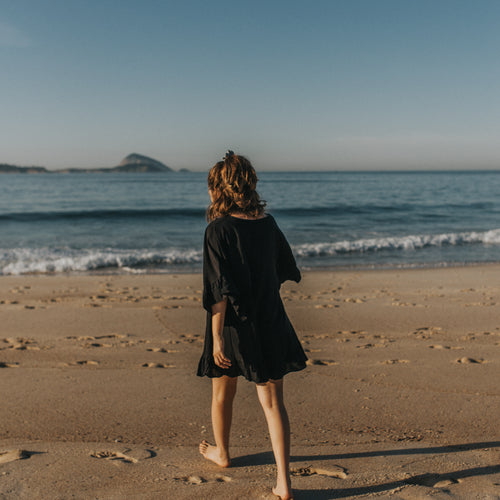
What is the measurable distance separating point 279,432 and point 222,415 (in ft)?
1.35

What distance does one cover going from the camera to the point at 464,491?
252 centimetres

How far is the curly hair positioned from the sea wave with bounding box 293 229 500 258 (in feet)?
35.1

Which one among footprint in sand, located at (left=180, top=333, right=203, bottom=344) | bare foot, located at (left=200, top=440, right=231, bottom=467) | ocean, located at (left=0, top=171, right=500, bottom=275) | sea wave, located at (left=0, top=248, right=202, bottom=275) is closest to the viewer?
bare foot, located at (left=200, top=440, right=231, bottom=467)

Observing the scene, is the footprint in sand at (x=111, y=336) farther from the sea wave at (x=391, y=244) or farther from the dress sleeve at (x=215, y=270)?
the sea wave at (x=391, y=244)

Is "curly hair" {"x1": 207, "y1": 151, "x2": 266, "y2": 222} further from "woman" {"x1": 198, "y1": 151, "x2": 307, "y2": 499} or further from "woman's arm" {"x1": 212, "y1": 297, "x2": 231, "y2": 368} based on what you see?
"woman's arm" {"x1": 212, "y1": 297, "x2": 231, "y2": 368}

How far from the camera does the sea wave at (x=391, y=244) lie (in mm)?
13549

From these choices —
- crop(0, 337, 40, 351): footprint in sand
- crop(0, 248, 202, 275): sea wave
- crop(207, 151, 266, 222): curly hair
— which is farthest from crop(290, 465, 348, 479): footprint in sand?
crop(0, 248, 202, 275): sea wave

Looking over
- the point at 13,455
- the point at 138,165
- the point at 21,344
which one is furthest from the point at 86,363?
the point at 138,165

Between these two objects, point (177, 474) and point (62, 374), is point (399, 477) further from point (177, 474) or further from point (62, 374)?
point (62, 374)

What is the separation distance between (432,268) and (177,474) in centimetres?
923

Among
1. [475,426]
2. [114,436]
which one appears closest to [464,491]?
[475,426]

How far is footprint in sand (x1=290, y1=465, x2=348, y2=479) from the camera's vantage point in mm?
2740

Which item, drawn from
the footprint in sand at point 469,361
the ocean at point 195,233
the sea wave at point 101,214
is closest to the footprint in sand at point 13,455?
the footprint in sand at point 469,361

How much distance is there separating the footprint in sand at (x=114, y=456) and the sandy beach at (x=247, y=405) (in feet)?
0.04
